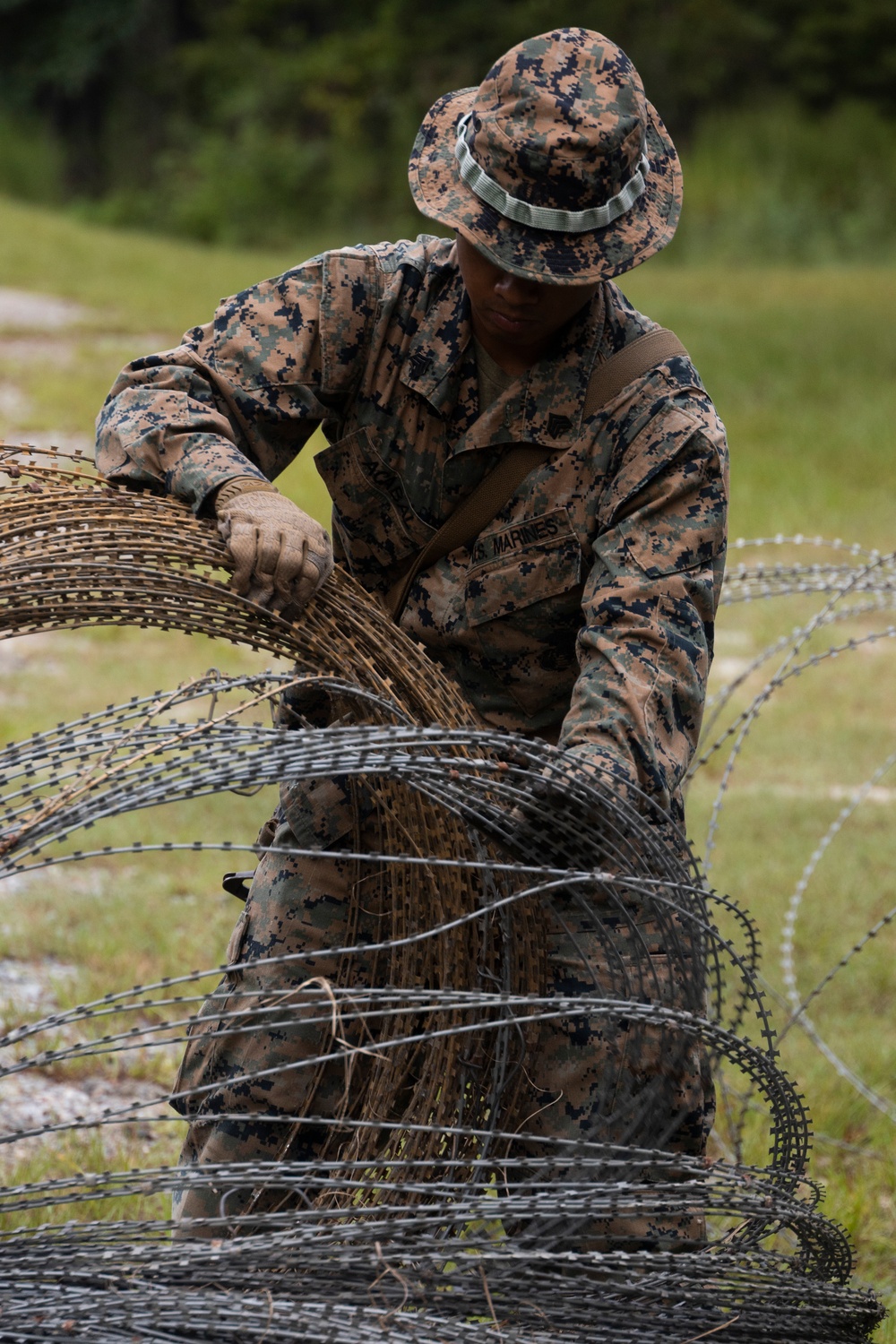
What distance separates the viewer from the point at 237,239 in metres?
27.8

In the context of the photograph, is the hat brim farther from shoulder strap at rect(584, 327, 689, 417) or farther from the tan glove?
the tan glove

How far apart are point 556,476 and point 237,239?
85.1 feet

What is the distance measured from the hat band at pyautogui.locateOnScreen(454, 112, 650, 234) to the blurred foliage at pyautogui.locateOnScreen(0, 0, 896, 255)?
21.3 meters

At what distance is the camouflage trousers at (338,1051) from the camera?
284cm

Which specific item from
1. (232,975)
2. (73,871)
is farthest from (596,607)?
(73,871)

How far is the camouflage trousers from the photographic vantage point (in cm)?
284

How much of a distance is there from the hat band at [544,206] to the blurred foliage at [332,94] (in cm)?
2134

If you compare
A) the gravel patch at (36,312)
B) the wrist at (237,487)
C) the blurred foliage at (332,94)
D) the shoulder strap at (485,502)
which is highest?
the blurred foliage at (332,94)

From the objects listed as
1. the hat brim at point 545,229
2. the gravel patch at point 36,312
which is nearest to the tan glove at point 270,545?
the hat brim at point 545,229

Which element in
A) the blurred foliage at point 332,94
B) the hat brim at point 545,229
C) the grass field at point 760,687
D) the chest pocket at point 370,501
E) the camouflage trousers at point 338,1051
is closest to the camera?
the hat brim at point 545,229

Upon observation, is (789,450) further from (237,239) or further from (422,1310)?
(237,239)

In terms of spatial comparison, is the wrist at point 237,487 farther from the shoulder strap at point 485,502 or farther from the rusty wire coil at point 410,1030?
the shoulder strap at point 485,502

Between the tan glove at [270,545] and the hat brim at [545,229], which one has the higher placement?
the hat brim at [545,229]

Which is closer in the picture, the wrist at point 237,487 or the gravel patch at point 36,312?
the wrist at point 237,487
